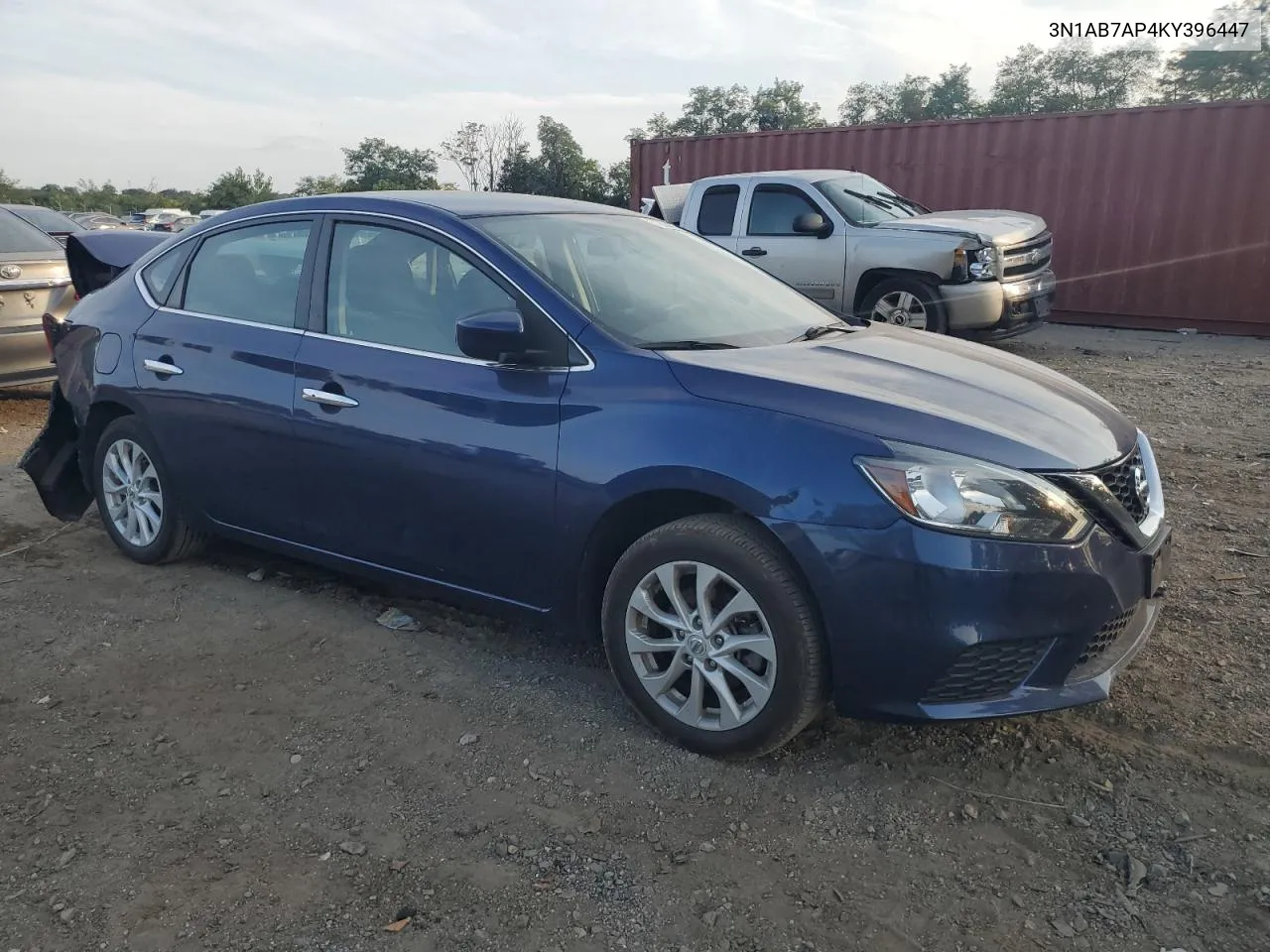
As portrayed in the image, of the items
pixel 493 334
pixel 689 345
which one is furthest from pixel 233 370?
pixel 689 345

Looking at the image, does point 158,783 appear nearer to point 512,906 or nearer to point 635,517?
point 512,906

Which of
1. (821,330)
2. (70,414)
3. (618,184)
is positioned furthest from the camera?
(618,184)

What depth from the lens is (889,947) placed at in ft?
7.42

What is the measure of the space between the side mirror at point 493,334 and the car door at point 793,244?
7.12 meters

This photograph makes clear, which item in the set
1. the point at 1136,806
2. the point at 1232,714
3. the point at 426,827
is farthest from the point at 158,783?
the point at 1232,714

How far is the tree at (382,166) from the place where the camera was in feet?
117

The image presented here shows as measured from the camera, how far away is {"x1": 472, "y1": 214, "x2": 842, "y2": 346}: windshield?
3.45 metres

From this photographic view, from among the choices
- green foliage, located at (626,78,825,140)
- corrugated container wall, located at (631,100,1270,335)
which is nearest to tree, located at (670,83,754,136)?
green foliage, located at (626,78,825,140)

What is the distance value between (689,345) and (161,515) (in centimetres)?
261

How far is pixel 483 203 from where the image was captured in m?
3.90

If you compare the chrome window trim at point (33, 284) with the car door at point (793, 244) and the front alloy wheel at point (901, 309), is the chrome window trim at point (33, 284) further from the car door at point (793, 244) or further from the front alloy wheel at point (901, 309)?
the front alloy wheel at point (901, 309)

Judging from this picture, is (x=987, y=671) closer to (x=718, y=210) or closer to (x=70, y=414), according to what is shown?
(x=70, y=414)

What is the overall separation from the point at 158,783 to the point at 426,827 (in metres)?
0.83

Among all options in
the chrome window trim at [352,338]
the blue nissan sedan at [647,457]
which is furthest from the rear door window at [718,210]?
the chrome window trim at [352,338]
